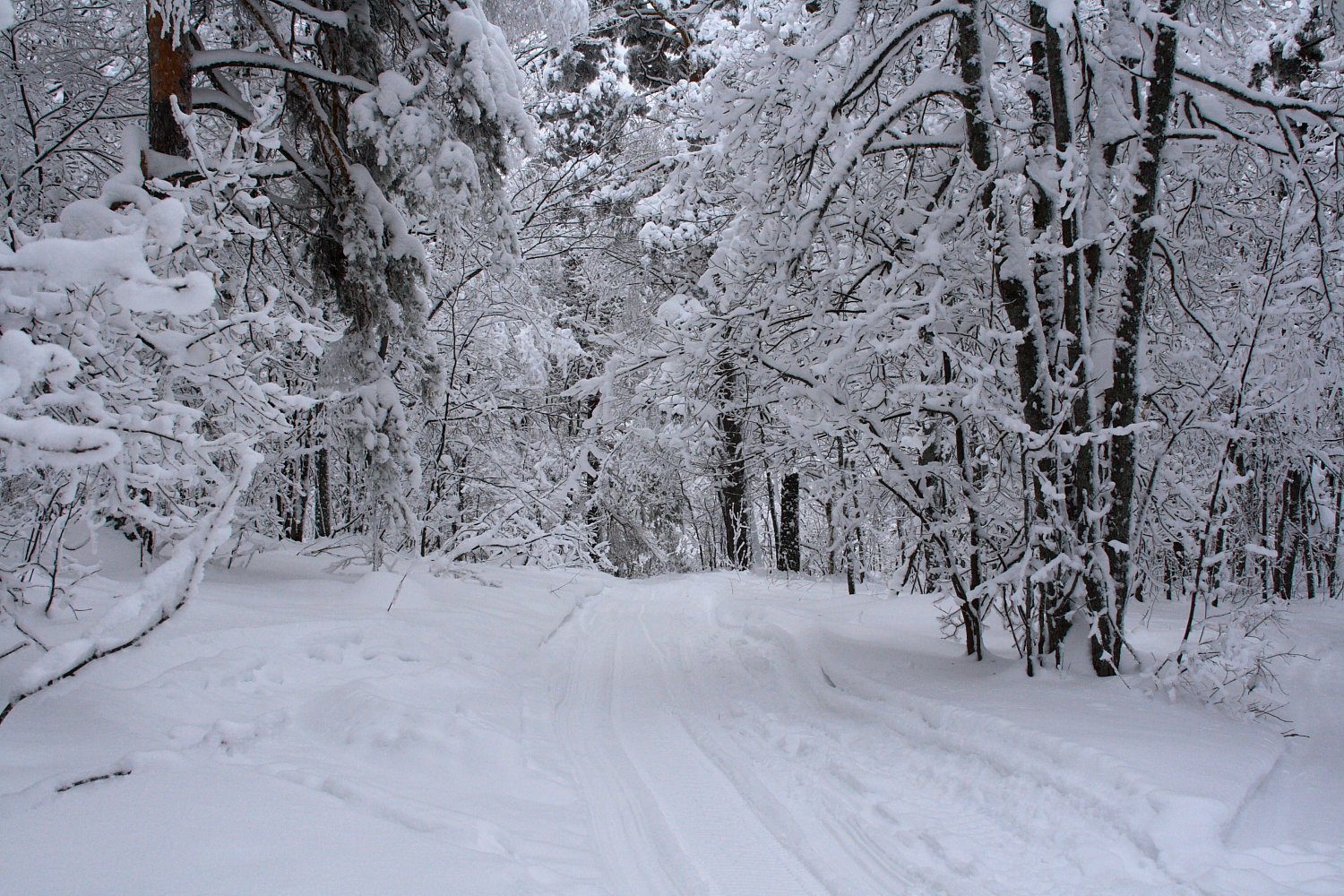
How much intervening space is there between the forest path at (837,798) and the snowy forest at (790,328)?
0.04 meters

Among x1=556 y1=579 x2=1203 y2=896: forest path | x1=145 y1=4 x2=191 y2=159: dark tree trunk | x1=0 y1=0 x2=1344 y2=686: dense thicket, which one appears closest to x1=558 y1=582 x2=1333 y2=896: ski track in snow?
x1=556 y1=579 x2=1203 y2=896: forest path

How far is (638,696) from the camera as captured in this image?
6.67 meters

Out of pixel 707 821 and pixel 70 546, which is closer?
pixel 707 821

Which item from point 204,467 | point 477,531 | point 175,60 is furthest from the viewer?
point 477,531

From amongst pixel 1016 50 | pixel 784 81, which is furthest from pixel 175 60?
pixel 1016 50

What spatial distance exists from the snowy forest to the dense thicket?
1.8 inches

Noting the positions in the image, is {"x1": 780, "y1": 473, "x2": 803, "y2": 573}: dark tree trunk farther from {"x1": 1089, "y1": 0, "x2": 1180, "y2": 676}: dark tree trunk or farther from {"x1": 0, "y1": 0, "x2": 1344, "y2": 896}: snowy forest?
{"x1": 1089, "y1": 0, "x2": 1180, "y2": 676}: dark tree trunk

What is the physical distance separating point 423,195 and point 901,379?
15.8 ft

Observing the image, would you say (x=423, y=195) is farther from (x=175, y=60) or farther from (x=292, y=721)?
(x=292, y=721)

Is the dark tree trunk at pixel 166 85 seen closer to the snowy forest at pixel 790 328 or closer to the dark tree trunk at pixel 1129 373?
the snowy forest at pixel 790 328

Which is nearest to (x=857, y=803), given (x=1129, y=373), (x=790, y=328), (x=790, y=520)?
(x=1129, y=373)

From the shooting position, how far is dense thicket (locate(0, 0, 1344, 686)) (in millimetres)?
4316

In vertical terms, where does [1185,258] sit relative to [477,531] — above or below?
above

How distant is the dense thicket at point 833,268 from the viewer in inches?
170
